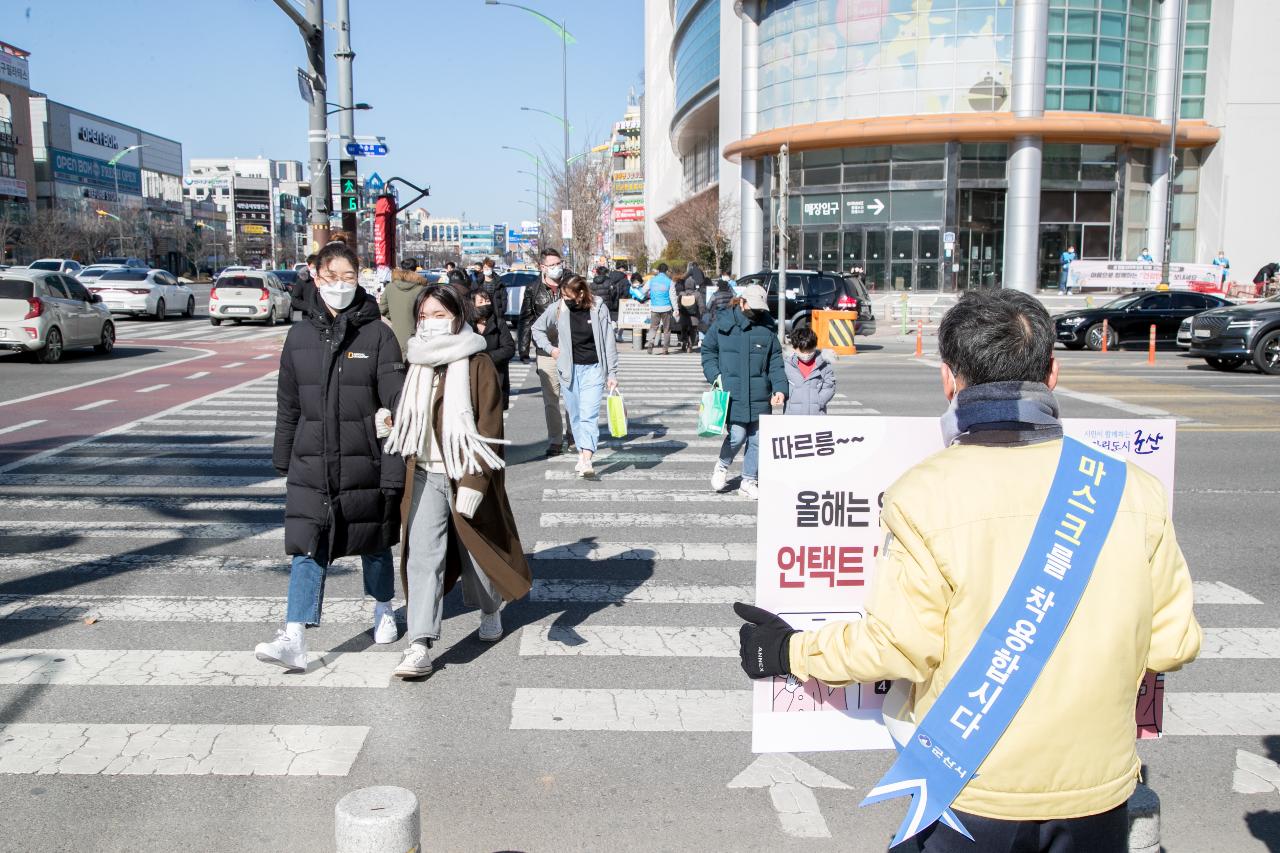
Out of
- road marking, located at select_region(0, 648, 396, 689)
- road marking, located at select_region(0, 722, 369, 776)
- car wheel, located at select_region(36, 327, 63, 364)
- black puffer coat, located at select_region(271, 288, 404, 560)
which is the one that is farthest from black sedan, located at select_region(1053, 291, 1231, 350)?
road marking, located at select_region(0, 722, 369, 776)

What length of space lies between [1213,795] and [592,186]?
61656 mm

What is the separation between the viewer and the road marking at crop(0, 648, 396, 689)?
5219 millimetres

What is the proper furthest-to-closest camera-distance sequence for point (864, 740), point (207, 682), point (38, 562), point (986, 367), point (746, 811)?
1. point (38, 562)
2. point (207, 682)
3. point (746, 811)
4. point (864, 740)
5. point (986, 367)

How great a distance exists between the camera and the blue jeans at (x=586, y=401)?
10258 mm

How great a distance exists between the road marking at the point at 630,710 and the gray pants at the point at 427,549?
0.55 metres

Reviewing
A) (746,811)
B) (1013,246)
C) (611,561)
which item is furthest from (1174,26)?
(746,811)

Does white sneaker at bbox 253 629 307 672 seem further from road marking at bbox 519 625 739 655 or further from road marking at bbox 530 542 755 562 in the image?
road marking at bbox 530 542 755 562

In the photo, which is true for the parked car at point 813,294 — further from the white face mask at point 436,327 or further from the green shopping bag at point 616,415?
the white face mask at point 436,327

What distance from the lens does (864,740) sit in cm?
289

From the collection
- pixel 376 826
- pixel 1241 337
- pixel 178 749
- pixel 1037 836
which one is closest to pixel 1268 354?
pixel 1241 337

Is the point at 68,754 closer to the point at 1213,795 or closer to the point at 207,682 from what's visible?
the point at 207,682

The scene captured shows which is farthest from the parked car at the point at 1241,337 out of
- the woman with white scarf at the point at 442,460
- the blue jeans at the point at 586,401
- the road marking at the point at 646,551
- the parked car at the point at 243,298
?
the parked car at the point at 243,298

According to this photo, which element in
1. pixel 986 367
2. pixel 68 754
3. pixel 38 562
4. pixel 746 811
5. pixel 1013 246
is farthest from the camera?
pixel 1013 246

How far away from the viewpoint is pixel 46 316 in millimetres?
19828
